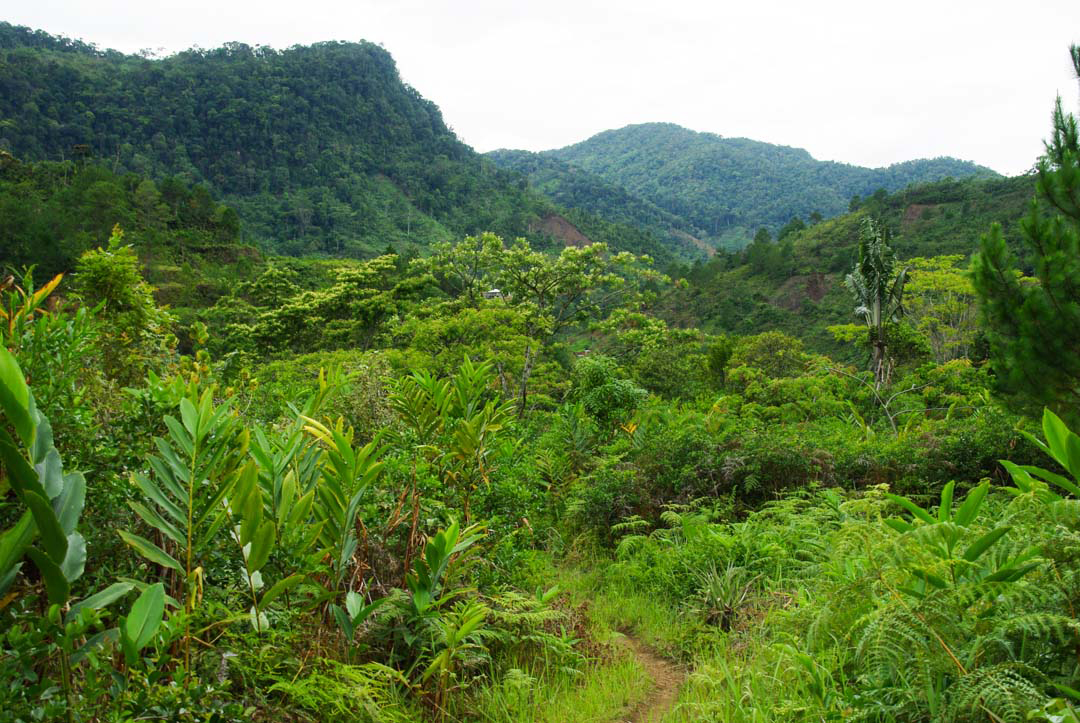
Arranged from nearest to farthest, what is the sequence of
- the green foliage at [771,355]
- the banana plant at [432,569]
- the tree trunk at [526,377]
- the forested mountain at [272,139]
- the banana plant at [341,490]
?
the banana plant at [341,490] < the banana plant at [432,569] < the tree trunk at [526,377] < the green foliage at [771,355] < the forested mountain at [272,139]

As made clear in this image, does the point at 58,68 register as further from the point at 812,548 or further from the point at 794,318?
the point at 812,548

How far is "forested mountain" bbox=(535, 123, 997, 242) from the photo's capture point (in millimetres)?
88188

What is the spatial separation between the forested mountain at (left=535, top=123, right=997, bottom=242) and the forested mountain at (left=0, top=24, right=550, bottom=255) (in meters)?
21.0

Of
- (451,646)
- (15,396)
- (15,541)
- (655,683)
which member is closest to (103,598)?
(15,541)

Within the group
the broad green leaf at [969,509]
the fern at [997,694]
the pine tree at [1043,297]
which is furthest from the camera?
the pine tree at [1043,297]

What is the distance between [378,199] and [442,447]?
205ft

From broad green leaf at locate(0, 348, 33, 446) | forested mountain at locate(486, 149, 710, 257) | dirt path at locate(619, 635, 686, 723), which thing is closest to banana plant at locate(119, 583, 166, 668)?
broad green leaf at locate(0, 348, 33, 446)

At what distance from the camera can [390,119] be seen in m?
78.8

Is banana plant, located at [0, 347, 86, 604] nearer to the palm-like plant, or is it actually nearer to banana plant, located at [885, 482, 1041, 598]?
banana plant, located at [885, 482, 1041, 598]

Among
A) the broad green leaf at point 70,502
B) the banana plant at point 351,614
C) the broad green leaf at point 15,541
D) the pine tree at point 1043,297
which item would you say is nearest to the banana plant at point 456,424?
the banana plant at point 351,614

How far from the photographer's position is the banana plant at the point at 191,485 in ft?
4.90

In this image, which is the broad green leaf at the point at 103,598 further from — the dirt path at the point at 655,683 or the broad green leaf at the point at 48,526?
the dirt path at the point at 655,683

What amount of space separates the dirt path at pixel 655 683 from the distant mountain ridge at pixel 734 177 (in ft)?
259

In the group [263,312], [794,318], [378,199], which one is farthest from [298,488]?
[378,199]
